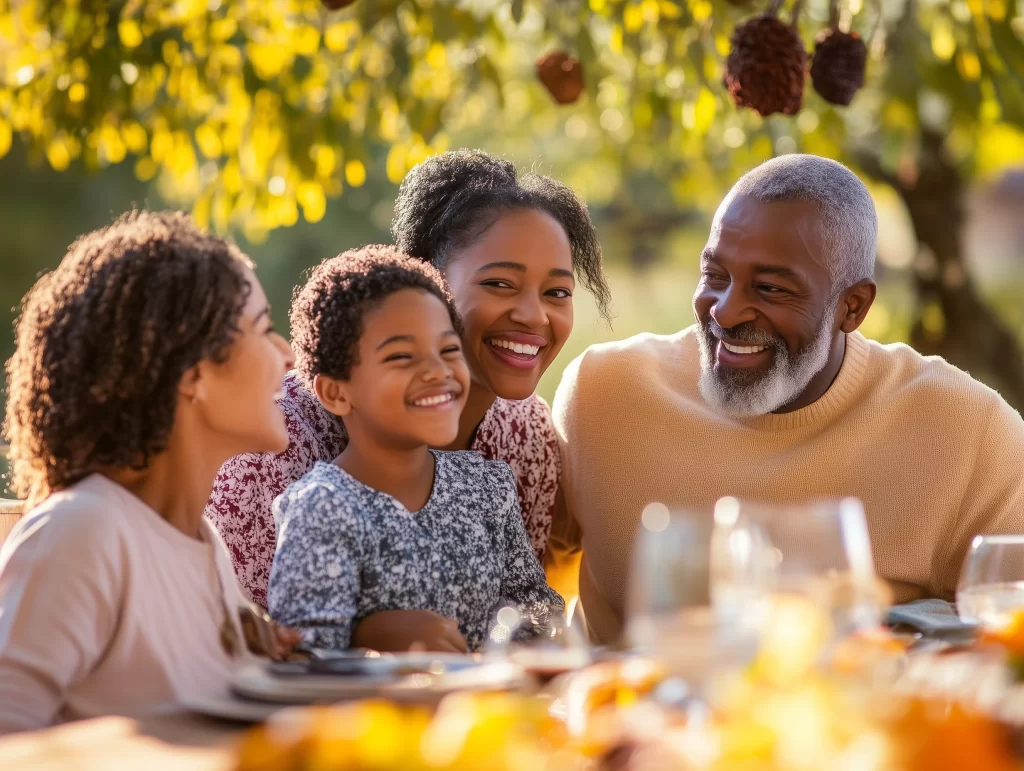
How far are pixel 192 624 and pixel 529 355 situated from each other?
53.6 inches

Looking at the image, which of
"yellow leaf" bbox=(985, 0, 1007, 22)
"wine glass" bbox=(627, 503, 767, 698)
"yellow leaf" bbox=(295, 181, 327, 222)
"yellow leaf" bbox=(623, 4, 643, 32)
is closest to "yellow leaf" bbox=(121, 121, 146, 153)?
"yellow leaf" bbox=(295, 181, 327, 222)

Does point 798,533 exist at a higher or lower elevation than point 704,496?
higher

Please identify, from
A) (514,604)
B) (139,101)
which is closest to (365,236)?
(139,101)

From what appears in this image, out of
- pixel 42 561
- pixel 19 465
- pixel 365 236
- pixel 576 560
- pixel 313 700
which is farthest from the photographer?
pixel 365 236

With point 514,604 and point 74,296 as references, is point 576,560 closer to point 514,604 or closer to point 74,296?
point 514,604

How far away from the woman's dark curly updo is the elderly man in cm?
36

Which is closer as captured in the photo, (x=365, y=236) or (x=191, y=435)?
(x=191, y=435)

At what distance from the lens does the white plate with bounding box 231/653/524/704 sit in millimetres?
1530

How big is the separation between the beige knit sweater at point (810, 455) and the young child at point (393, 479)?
63 centimetres

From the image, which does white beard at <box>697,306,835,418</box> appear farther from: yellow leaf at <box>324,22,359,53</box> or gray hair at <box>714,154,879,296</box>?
yellow leaf at <box>324,22,359,53</box>

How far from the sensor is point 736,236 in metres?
3.14

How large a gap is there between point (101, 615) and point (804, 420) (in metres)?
1.93

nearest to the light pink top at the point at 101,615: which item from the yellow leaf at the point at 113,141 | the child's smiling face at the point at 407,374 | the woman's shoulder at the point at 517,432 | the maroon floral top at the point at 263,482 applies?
the child's smiling face at the point at 407,374

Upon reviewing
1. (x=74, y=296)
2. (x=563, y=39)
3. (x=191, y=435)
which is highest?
(x=563, y=39)
